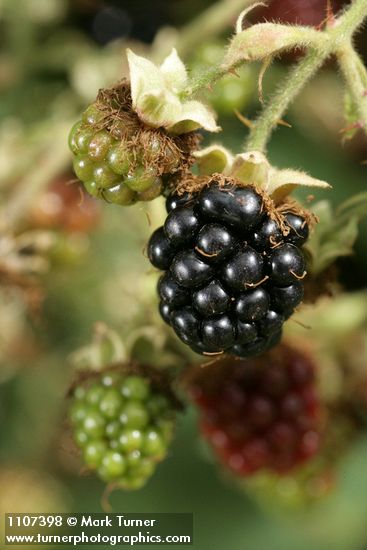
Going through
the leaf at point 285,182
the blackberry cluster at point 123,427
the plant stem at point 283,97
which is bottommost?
the blackberry cluster at point 123,427

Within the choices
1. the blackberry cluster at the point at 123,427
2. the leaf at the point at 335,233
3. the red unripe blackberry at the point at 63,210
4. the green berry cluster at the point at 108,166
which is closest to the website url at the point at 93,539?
the blackberry cluster at the point at 123,427

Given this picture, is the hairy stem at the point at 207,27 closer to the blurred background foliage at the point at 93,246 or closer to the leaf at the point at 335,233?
the blurred background foliage at the point at 93,246

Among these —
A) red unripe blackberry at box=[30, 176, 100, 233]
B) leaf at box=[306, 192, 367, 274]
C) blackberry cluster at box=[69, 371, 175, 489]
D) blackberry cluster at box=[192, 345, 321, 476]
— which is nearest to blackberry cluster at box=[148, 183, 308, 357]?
leaf at box=[306, 192, 367, 274]

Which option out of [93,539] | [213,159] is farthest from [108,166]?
[93,539]

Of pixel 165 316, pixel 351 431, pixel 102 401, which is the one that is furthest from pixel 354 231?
pixel 351 431

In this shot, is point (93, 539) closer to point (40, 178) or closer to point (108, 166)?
point (40, 178)

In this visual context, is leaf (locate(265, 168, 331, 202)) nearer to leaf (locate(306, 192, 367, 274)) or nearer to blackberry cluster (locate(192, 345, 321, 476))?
leaf (locate(306, 192, 367, 274))

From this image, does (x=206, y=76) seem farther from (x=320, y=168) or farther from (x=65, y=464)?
(x=65, y=464)
